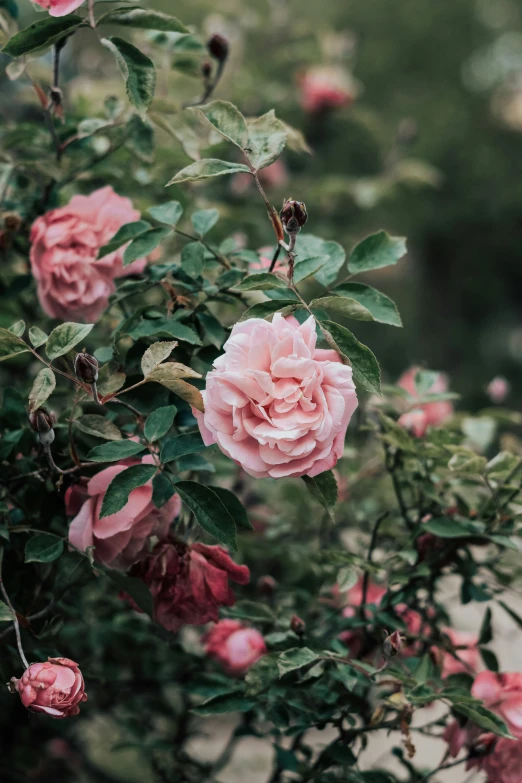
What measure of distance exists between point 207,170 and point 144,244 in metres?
0.10

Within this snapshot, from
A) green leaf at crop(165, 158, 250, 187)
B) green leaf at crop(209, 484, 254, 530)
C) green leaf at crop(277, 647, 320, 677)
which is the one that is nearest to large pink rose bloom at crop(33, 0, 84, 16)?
green leaf at crop(165, 158, 250, 187)

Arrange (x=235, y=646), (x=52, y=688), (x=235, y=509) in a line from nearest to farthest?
1. (x=52, y=688)
2. (x=235, y=509)
3. (x=235, y=646)

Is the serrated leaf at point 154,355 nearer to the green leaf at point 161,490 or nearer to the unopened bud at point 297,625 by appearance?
the green leaf at point 161,490

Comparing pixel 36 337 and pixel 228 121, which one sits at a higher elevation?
pixel 228 121

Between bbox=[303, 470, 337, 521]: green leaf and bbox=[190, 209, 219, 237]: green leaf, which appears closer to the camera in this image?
bbox=[303, 470, 337, 521]: green leaf

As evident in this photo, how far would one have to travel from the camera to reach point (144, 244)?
61 cm

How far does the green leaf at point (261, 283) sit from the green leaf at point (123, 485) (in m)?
0.14

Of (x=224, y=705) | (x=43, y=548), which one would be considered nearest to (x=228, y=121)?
(x=43, y=548)

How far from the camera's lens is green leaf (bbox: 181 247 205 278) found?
23.6 inches

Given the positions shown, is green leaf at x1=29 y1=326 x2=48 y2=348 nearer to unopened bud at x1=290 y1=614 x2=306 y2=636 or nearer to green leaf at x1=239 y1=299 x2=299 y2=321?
green leaf at x1=239 y1=299 x2=299 y2=321

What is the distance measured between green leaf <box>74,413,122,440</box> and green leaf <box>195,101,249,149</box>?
0.22m

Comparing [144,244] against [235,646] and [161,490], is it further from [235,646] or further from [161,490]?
[235,646]

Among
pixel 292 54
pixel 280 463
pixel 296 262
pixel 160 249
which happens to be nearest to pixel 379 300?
pixel 296 262

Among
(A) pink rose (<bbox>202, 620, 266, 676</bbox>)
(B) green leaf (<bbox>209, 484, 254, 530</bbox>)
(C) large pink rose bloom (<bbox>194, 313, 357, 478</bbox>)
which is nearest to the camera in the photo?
(C) large pink rose bloom (<bbox>194, 313, 357, 478</bbox>)
